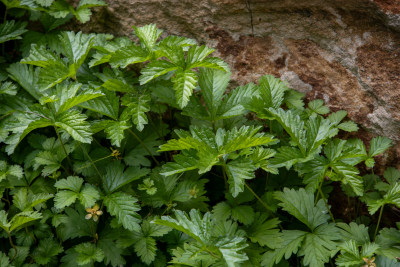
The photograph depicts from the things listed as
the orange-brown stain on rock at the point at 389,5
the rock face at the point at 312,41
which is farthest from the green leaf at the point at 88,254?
the orange-brown stain on rock at the point at 389,5

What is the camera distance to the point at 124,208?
228cm

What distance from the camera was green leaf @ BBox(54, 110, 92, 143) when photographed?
2.21 metres

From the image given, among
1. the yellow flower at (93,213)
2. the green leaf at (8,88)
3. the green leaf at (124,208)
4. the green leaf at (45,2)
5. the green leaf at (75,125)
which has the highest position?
the green leaf at (45,2)

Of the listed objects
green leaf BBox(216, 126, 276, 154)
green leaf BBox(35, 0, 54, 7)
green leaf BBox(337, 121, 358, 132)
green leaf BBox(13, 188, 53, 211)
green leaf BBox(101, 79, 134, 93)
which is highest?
green leaf BBox(35, 0, 54, 7)

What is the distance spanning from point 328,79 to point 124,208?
1.47m

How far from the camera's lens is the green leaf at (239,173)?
6.73 ft

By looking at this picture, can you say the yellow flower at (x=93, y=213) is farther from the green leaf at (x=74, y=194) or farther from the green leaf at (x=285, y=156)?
the green leaf at (x=285, y=156)

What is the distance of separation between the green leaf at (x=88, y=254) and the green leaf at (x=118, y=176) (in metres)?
0.33

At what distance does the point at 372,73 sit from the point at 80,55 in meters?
Result: 1.80

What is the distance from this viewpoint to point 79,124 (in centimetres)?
225

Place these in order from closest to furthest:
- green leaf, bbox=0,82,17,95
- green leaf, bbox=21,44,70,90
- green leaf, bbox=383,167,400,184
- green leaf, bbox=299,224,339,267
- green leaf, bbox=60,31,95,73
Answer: green leaf, bbox=299,224,339,267 < green leaf, bbox=383,167,400,184 < green leaf, bbox=21,44,70,90 < green leaf, bbox=60,31,95,73 < green leaf, bbox=0,82,17,95

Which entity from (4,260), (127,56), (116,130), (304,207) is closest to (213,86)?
(127,56)

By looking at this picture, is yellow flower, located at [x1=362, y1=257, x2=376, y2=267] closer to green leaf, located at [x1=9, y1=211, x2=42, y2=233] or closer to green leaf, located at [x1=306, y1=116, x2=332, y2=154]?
green leaf, located at [x1=306, y1=116, x2=332, y2=154]

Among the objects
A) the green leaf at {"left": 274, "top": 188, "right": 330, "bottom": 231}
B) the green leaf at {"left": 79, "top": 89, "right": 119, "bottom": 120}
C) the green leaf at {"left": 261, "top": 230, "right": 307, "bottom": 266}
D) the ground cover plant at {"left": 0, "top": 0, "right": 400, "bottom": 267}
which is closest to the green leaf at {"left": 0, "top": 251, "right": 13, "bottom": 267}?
the ground cover plant at {"left": 0, "top": 0, "right": 400, "bottom": 267}
